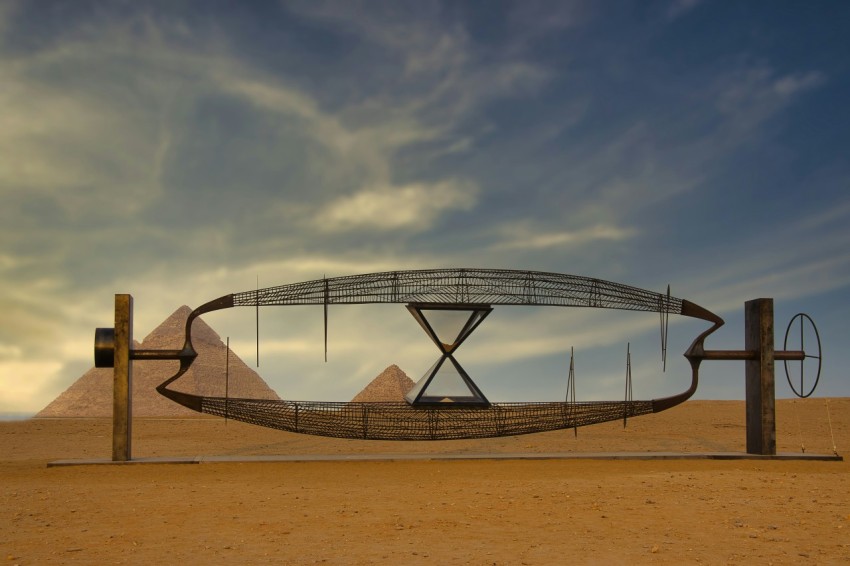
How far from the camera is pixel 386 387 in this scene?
45500 millimetres

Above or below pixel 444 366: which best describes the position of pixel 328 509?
below

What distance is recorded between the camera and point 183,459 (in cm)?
1800

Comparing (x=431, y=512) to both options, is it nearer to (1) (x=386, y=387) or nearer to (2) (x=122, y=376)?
(2) (x=122, y=376)

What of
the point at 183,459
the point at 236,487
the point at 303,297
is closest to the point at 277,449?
the point at 183,459

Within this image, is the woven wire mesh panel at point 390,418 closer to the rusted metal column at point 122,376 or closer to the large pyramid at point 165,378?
the rusted metal column at point 122,376

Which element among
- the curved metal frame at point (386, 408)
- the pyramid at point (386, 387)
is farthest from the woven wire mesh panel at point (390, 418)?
the pyramid at point (386, 387)

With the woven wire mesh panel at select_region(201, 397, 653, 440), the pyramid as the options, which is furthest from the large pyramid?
the woven wire mesh panel at select_region(201, 397, 653, 440)

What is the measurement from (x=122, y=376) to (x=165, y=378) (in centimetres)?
3793

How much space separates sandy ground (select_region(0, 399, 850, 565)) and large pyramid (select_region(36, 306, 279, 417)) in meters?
32.8

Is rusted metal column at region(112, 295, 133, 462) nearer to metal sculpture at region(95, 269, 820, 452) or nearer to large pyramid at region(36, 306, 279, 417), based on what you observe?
metal sculpture at region(95, 269, 820, 452)

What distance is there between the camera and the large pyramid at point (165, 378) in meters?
Answer: 51.1

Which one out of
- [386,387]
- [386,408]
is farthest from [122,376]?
[386,387]

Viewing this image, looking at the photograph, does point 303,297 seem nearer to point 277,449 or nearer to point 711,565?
point 277,449

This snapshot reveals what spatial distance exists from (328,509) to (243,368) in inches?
1826
